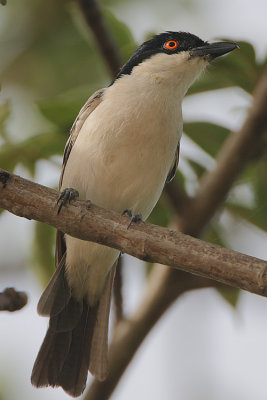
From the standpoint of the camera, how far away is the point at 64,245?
457 cm

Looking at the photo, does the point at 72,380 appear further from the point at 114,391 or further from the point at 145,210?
the point at 145,210

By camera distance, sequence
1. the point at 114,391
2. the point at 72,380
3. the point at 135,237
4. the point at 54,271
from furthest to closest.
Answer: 1. the point at 54,271
2. the point at 72,380
3. the point at 114,391
4. the point at 135,237

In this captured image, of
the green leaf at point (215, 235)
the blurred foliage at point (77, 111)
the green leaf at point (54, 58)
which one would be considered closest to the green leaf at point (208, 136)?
the blurred foliage at point (77, 111)

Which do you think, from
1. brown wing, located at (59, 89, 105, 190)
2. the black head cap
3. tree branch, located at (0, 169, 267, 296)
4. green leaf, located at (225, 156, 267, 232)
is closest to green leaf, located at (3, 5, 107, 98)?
the black head cap

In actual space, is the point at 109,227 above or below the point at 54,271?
below

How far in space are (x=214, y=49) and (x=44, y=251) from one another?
1.75 m

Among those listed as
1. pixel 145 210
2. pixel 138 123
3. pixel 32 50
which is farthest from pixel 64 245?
pixel 32 50

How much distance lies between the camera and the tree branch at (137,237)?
8.59 feet

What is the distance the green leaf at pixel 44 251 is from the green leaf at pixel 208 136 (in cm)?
110

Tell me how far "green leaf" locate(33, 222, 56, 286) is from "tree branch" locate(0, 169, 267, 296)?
4.15 ft

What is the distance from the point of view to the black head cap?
4715 mm

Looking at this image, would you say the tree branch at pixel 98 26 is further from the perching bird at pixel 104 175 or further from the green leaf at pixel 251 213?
the green leaf at pixel 251 213

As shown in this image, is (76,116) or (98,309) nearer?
(76,116)

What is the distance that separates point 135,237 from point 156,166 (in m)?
1.29
